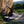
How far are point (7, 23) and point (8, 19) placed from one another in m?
0.09

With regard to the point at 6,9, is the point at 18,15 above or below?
below

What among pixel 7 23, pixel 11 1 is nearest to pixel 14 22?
pixel 7 23

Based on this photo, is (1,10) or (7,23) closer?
(7,23)

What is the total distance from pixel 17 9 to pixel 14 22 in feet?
0.97

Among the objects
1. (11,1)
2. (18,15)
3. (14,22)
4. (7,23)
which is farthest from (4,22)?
(11,1)

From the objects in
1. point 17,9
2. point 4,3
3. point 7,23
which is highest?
point 4,3

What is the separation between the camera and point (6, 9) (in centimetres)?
95

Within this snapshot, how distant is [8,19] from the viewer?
2.85 ft

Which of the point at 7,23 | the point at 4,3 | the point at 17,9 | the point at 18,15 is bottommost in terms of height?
the point at 7,23

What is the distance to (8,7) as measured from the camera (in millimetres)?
943

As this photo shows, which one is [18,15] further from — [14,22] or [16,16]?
[14,22]

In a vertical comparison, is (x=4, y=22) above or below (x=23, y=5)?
below

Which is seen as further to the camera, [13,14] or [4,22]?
[13,14]

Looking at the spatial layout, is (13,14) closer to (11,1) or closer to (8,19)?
(8,19)
